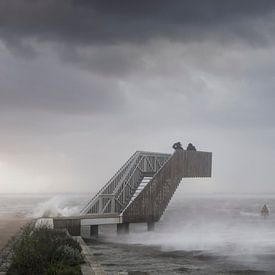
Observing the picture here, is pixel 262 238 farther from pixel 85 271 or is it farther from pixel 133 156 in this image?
pixel 85 271

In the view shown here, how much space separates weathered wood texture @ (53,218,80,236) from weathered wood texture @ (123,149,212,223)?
4967mm

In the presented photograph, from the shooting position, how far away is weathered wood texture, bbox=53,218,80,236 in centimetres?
4006

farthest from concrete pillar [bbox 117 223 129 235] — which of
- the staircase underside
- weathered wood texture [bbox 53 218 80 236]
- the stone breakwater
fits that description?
the stone breakwater

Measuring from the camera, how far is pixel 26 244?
22125 millimetres

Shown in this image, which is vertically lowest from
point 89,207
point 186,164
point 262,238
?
point 262,238

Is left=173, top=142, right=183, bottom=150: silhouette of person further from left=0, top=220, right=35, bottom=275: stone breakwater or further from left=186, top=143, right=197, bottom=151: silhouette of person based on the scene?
left=0, top=220, right=35, bottom=275: stone breakwater

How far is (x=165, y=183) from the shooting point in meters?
47.1

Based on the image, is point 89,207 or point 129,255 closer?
point 129,255

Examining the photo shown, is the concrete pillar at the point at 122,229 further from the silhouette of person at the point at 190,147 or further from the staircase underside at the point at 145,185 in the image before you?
the silhouette of person at the point at 190,147

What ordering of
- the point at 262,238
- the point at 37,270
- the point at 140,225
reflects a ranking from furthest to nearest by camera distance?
the point at 140,225 → the point at 262,238 → the point at 37,270

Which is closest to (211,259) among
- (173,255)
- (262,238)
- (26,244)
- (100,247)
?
(173,255)

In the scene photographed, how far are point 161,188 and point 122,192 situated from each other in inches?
140

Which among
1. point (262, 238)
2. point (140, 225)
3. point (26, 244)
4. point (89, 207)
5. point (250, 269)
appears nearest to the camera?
point (26, 244)

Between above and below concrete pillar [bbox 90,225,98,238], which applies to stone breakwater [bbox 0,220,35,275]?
above
